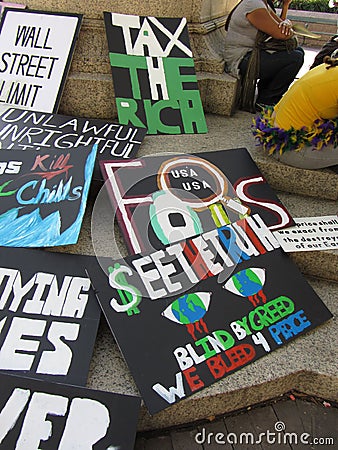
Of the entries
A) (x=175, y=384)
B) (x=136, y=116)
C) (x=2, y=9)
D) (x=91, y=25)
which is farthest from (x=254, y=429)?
(x=2, y=9)

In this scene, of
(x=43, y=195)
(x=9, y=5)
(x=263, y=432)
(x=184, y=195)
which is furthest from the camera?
(x=9, y=5)

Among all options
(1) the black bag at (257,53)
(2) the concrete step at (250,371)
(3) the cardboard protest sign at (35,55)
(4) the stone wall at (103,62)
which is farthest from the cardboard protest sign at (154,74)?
(2) the concrete step at (250,371)

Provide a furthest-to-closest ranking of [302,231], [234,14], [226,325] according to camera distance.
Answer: [234,14], [302,231], [226,325]

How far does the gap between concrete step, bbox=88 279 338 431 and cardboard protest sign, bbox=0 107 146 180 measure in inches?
44.1

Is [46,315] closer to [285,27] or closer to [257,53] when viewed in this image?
[257,53]

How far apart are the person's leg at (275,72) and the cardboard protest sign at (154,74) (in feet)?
1.88

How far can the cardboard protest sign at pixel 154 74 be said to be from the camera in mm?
2943

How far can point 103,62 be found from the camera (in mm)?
3098

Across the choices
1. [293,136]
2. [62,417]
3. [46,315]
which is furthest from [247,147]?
[62,417]

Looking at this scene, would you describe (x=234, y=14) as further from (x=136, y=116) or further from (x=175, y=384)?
(x=175, y=384)

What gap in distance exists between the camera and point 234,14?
3.17 metres

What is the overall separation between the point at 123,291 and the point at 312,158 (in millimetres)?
1330

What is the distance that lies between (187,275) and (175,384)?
1.60 feet

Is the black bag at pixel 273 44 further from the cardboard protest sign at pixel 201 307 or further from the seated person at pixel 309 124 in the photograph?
the cardboard protest sign at pixel 201 307
